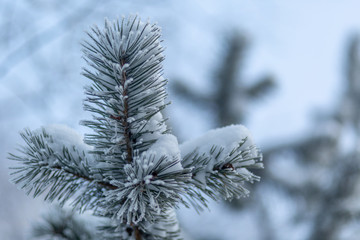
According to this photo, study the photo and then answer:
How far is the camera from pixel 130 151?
669 millimetres

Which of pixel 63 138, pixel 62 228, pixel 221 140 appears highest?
pixel 221 140

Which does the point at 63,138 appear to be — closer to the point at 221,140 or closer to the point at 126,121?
the point at 126,121

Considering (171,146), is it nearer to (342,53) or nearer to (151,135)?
(151,135)

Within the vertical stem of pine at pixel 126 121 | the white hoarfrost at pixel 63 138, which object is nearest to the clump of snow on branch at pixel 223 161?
the vertical stem of pine at pixel 126 121

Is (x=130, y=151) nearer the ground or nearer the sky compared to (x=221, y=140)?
nearer the ground

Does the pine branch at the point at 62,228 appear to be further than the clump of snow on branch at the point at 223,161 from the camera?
Yes

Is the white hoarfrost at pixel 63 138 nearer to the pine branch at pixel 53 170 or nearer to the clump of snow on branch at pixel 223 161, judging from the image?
the pine branch at pixel 53 170

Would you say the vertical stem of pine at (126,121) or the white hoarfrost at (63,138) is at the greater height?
the vertical stem of pine at (126,121)

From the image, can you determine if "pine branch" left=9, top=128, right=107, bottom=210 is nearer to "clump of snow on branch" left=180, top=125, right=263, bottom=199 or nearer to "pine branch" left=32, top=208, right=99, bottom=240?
"clump of snow on branch" left=180, top=125, right=263, bottom=199

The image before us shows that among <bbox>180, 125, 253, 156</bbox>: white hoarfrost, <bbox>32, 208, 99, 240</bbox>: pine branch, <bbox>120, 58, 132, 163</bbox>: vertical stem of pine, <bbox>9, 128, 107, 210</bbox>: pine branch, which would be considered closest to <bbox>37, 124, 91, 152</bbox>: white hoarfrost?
<bbox>9, 128, 107, 210</bbox>: pine branch

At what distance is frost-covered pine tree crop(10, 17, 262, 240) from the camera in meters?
0.61

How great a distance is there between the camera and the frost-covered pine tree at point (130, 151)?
0.61 metres

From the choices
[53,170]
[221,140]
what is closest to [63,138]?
[53,170]

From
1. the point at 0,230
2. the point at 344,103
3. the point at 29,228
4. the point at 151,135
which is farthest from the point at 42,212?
the point at 0,230
